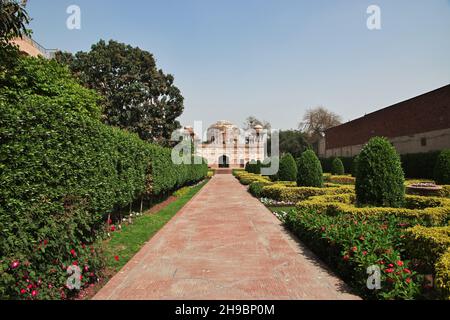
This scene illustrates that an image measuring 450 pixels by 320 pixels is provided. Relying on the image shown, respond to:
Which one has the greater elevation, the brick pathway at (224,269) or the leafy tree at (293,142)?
the leafy tree at (293,142)

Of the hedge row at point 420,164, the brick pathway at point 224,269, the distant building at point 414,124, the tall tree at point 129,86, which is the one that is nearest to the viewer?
the brick pathway at point 224,269

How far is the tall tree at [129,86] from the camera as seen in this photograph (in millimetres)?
24766

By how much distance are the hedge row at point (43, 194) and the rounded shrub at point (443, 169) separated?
1412 cm

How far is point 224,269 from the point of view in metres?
4.56

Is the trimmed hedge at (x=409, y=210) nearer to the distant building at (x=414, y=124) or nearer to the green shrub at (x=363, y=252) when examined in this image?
the green shrub at (x=363, y=252)

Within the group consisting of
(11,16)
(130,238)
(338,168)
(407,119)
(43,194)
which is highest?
(407,119)

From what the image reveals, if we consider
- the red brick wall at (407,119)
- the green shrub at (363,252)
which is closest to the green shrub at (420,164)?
the red brick wall at (407,119)

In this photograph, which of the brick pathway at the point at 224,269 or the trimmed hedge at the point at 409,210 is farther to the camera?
the trimmed hedge at the point at 409,210

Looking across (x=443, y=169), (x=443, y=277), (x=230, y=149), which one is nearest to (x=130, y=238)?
(x=443, y=277)

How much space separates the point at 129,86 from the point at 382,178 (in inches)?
861

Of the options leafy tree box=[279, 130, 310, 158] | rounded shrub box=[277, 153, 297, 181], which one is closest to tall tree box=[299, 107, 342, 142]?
leafy tree box=[279, 130, 310, 158]

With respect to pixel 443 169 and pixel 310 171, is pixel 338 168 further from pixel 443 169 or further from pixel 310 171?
pixel 310 171

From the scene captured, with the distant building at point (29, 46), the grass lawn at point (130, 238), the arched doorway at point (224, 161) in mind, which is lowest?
the grass lawn at point (130, 238)

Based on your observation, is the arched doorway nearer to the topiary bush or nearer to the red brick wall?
the red brick wall
